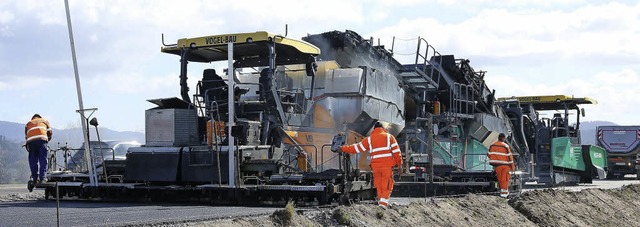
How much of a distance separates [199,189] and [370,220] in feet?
11.6

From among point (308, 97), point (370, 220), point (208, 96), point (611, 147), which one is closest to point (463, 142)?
point (308, 97)

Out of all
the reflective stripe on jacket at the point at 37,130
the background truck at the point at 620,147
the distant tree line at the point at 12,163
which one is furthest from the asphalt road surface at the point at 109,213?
the distant tree line at the point at 12,163

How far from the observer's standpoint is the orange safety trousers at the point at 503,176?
1581cm

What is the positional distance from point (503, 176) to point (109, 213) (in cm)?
798

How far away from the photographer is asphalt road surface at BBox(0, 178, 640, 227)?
9.57 metres

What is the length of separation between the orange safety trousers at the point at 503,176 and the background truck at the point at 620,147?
20.1 m

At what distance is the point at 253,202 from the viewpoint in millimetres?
12727

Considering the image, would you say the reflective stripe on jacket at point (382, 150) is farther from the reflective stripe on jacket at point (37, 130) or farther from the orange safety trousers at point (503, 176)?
the reflective stripe on jacket at point (37, 130)

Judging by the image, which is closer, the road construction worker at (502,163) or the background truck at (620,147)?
the road construction worker at (502,163)

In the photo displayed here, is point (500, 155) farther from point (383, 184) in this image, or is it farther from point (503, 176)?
point (383, 184)

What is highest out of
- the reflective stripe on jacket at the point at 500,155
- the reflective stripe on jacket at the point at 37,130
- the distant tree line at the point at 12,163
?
the reflective stripe on jacket at the point at 37,130

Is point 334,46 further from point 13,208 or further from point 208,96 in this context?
point 13,208

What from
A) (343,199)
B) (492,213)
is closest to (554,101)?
(492,213)

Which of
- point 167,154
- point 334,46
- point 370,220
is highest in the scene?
point 334,46
